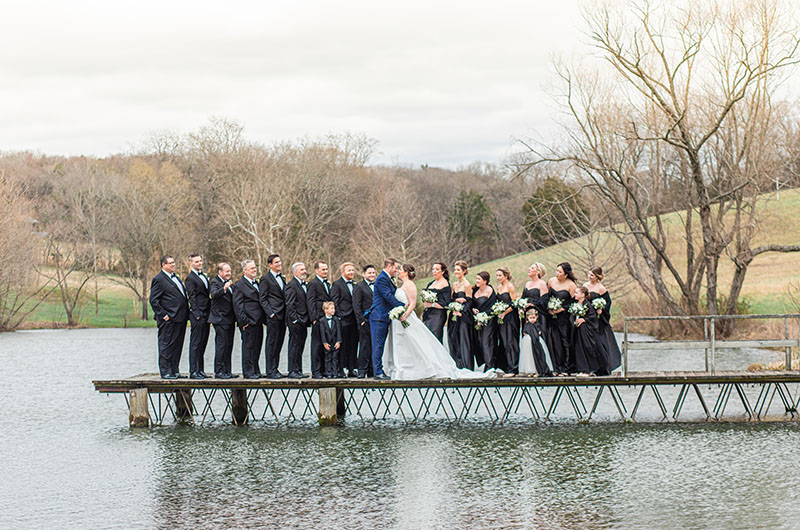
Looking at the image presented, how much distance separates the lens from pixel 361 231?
7325 centimetres

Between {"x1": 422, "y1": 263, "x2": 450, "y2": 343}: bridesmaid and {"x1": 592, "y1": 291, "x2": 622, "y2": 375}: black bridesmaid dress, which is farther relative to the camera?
{"x1": 422, "y1": 263, "x2": 450, "y2": 343}: bridesmaid

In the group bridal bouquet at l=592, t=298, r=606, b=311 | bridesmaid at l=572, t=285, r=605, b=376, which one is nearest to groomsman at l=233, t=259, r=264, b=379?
bridesmaid at l=572, t=285, r=605, b=376

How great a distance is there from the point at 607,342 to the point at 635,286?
3230 centimetres

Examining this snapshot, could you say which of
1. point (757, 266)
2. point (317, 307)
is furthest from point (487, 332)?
point (757, 266)

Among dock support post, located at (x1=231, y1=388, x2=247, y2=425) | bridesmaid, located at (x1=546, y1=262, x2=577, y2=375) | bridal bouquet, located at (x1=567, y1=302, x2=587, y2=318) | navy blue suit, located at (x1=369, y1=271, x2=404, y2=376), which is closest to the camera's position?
bridal bouquet, located at (x1=567, y1=302, x2=587, y2=318)

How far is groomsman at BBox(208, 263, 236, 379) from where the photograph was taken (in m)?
18.2

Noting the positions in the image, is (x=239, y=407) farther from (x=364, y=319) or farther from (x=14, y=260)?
(x=14, y=260)

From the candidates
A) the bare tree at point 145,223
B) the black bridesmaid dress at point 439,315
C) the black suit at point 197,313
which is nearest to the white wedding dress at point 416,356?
the black bridesmaid dress at point 439,315

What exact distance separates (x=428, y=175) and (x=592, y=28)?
78229 millimetres

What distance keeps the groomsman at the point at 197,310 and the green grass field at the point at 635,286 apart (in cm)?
2971

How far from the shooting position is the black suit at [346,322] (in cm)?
1844

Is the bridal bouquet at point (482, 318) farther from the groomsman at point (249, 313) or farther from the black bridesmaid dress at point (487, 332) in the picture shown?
the groomsman at point (249, 313)

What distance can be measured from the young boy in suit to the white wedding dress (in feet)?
3.10

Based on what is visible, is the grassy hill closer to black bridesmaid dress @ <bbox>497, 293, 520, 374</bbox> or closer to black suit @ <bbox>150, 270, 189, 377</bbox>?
black bridesmaid dress @ <bbox>497, 293, 520, 374</bbox>
